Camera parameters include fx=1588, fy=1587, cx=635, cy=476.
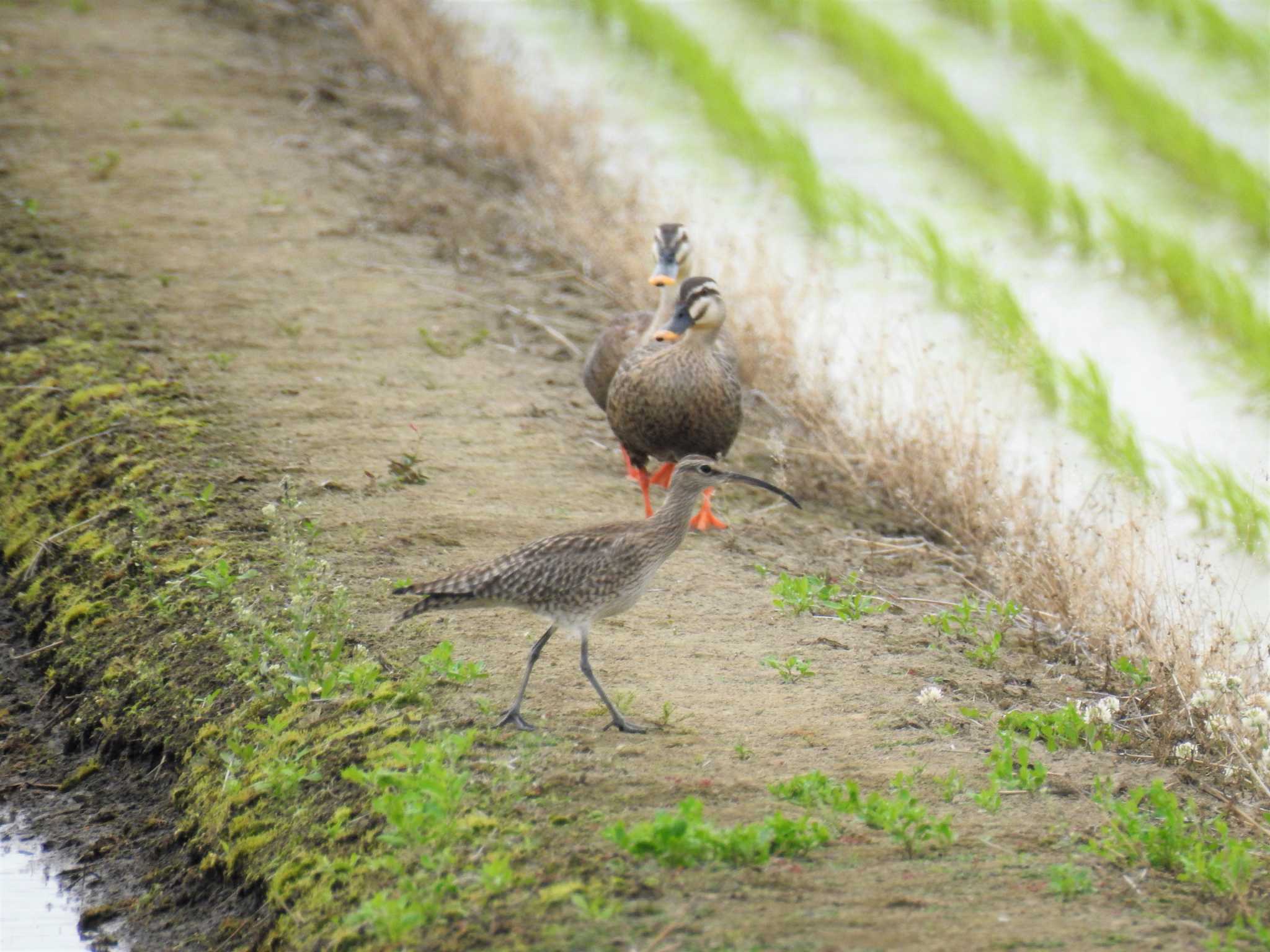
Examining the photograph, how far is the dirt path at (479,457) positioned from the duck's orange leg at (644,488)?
114 mm

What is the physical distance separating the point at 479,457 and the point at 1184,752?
3.09 meters

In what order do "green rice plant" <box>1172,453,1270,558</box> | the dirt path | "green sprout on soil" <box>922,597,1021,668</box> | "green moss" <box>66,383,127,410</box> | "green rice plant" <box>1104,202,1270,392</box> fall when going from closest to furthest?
1. the dirt path
2. "green sprout on soil" <box>922,597,1021,668</box>
3. "green rice plant" <box>1172,453,1270,558</box>
4. "green moss" <box>66,383,127,410</box>
5. "green rice plant" <box>1104,202,1270,392</box>

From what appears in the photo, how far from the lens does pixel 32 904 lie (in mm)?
4328

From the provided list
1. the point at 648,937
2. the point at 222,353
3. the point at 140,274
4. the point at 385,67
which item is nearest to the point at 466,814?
the point at 648,937

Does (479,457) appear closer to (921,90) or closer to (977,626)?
(977,626)

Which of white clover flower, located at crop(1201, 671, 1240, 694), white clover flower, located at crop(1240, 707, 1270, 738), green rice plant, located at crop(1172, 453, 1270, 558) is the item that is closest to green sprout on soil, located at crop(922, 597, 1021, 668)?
white clover flower, located at crop(1201, 671, 1240, 694)

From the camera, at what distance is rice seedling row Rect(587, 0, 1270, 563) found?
7012 millimetres

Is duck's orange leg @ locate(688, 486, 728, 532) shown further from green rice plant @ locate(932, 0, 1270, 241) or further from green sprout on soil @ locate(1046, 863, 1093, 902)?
green rice plant @ locate(932, 0, 1270, 241)

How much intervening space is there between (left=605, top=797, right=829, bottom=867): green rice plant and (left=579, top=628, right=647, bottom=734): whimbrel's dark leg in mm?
650

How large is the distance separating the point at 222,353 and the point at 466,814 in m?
3.76

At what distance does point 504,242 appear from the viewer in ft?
29.6

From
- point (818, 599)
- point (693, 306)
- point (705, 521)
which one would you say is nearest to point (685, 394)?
point (693, 306)

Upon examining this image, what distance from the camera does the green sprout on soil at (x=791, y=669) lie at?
196 inches

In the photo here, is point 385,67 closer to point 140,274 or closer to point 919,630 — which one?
point 140,274
